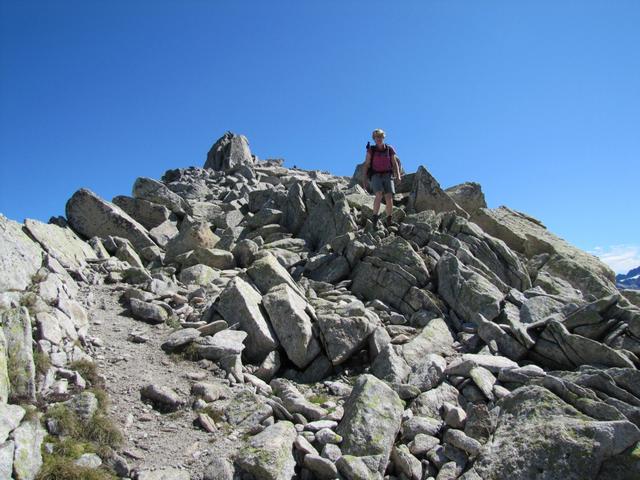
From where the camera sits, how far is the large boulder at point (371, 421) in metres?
10.0

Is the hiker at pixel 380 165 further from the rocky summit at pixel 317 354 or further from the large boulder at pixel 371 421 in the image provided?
the large boulder at pixel 371 421

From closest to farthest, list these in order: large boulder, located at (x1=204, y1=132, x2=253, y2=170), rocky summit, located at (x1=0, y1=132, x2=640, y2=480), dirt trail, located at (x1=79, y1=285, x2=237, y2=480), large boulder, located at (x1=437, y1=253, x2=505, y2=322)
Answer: rocky summit, located at (x1=0, y1=132, x2=640, y2=480)
dirt trail, located at (x1=79, y1=285, x2=237, y2=480)
large boulder, located at (x1=437, y1=253, x2=505, y2=322)
large boulder, located at (x1=204, y1=132, x2=253, y2=170)

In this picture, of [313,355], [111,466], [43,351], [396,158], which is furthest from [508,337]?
[43,351]

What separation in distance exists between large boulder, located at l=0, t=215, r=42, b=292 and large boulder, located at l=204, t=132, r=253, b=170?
156ft

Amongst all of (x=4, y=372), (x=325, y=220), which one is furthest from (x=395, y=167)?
(x=4, y=372)

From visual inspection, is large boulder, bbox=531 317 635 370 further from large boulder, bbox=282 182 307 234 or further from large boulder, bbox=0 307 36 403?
large boulder, bbox=282 182 307 234

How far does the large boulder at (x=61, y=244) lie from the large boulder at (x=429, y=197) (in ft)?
60.1

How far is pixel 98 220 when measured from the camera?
2552 centimetres

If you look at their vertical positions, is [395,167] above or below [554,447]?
above

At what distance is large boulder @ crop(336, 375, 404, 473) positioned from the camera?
32.9 feet

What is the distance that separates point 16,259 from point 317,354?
991 centimetres

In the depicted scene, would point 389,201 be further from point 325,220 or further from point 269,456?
point 269,456

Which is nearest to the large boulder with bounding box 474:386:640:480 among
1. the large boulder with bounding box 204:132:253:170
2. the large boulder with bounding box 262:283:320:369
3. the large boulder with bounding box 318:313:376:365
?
the large boulder with bounding box 318:313:376:365

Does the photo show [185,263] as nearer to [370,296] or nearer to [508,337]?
[370,296]
